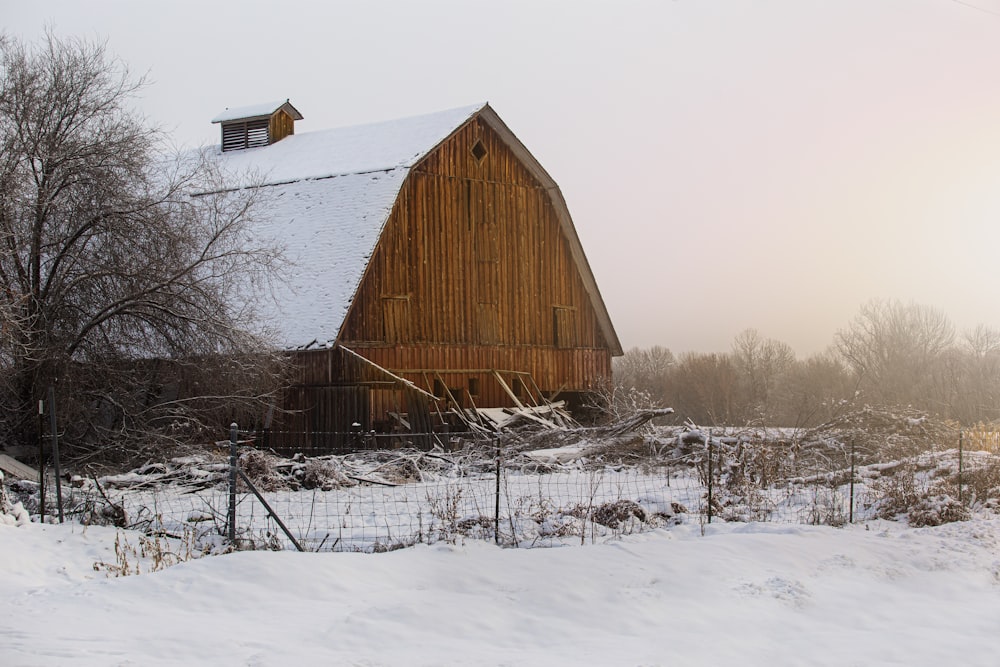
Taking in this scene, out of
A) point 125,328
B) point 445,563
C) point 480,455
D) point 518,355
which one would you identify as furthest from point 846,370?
point 445,563

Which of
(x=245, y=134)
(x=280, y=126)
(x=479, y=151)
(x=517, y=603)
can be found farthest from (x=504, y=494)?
(x=245, y=134)

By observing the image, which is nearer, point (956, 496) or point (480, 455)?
point (956, 496)

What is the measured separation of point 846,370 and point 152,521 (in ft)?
188

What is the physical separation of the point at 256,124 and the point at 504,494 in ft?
69.0

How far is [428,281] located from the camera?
76.2 ft

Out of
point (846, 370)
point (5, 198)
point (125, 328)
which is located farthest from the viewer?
point (846, 370)

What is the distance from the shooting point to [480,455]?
1858cm

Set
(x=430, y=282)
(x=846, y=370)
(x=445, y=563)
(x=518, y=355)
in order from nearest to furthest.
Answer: (x=445, y=563), (x=430, y=282), (x=518, y=355), (x=846, y=370)

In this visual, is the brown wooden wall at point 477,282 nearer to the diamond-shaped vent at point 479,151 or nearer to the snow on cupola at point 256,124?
the diamond-shaped vent at point 479,151

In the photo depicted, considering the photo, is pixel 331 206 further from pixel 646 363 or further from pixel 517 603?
pixel 646 363

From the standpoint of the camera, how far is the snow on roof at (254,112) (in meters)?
30.1

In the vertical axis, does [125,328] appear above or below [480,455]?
above

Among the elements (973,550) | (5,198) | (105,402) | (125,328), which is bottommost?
(973,550)

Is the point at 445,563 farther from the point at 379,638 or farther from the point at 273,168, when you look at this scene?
the point at 273,168
